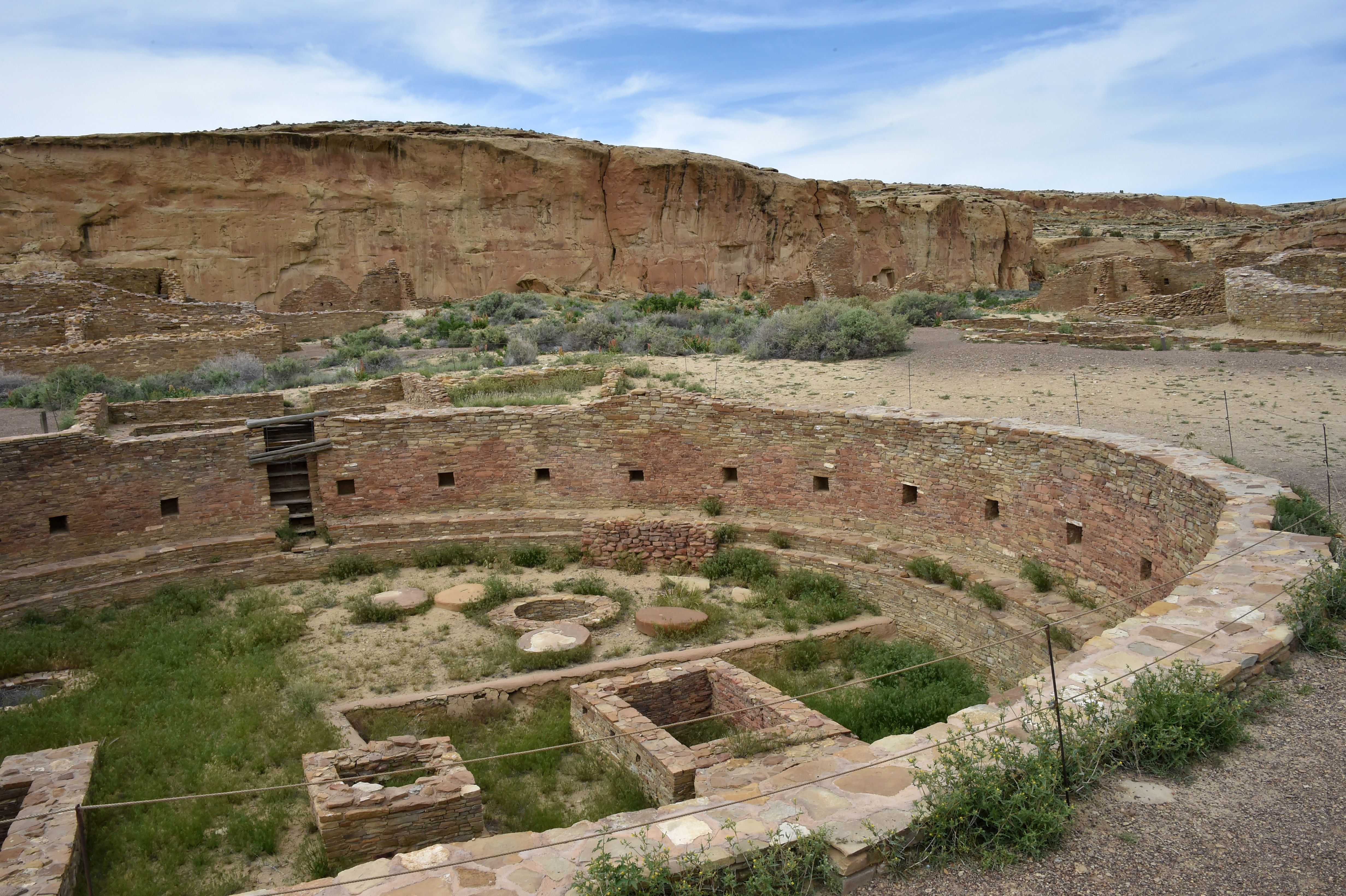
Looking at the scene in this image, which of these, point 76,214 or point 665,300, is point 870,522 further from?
point 76,214

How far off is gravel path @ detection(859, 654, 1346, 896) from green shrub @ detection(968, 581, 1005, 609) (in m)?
4.84

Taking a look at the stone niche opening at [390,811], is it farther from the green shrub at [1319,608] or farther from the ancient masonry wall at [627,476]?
the ancient masonry wall at [627,476]

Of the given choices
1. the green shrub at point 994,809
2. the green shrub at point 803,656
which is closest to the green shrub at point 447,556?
the green shrub at point 803,656

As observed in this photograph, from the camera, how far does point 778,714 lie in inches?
279

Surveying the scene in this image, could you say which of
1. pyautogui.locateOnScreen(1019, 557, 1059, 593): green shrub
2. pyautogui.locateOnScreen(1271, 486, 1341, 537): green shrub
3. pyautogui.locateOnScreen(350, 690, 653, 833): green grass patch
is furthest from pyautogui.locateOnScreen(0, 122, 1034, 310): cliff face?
pyautogui.locateOnScreen(1271, 486, 1341, 537): green shrub

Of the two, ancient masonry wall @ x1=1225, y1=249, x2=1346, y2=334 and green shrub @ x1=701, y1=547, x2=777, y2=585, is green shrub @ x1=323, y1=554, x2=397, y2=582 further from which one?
ancient masonry wall @ x1=1225, y1=249, x2=1346, y2=334

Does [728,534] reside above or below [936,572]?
above

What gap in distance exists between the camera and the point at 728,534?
39.7 ft

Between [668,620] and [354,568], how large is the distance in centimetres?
503

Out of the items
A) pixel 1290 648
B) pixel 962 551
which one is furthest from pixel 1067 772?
pixel 962 551

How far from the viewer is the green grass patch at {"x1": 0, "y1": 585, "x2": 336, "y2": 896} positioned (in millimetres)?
→ 6289

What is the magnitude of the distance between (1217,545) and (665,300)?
2692cm

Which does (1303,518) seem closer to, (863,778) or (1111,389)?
(863,778)

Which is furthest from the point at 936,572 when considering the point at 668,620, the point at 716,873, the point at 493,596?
the point at 716,873
